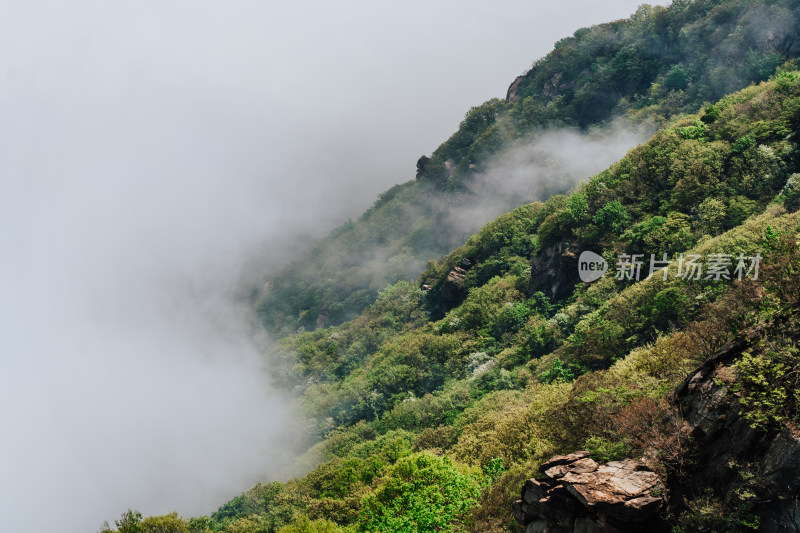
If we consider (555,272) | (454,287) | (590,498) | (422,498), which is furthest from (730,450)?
(454,287)

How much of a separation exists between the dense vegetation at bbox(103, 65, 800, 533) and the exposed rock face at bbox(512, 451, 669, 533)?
0.85 m

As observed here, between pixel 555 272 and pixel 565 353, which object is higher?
pixel 555 272

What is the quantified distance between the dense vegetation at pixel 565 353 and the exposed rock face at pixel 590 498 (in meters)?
0.85

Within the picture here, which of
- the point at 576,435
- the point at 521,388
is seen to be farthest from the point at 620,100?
the point at 576,435

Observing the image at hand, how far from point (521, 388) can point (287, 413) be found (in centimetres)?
7888

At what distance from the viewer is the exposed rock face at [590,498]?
24.1 m

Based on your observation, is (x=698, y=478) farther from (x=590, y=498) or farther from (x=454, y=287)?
(x=454, y=287)

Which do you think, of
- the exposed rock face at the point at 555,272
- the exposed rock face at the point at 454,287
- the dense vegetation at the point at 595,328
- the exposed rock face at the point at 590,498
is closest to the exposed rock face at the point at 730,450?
the dense vegetation at the point at 595,328

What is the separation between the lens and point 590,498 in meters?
24.8

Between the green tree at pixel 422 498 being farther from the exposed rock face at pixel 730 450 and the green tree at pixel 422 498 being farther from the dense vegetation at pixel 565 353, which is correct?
the exposed rock face at pixel 730 450

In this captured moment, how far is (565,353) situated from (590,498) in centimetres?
4625

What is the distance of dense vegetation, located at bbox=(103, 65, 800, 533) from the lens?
26.8 m

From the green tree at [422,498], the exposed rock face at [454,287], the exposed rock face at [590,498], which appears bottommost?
the exposed rock face at [454,287]

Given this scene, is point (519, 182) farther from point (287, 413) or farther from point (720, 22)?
point (287, 413)
